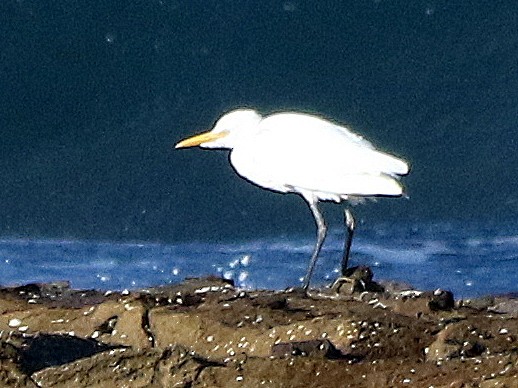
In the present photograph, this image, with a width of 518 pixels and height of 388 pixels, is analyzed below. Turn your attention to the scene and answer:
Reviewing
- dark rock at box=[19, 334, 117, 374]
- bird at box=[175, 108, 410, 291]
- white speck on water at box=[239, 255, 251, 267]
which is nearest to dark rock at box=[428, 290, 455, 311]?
bird at box=[175, 108, 410, 291]

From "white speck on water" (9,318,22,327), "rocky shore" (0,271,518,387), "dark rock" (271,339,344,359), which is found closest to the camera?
"rocky shore" (0,271,518,387)

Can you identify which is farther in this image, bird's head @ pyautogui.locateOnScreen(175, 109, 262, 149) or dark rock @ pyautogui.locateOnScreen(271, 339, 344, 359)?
bird's head @ pyautogui.locateOnScreen(175, 109, 262, 149)

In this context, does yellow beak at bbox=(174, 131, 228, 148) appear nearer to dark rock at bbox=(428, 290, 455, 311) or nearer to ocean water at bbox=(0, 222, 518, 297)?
ocean water at bbox=(0, 222, 518, 297)

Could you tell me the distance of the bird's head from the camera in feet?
17.0

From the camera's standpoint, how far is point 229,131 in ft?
17.2

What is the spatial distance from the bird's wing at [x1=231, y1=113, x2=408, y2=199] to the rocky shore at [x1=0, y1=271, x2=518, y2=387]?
528mm

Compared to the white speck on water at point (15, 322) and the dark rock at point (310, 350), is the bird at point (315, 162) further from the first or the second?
the dark rock at point (310, 350)

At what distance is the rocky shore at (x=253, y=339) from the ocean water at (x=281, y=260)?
3.90 feet

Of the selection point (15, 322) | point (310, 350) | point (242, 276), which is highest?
point (242, 276)

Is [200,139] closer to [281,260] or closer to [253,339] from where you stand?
[281,260]

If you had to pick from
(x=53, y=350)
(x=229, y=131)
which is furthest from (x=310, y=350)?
(x=229, y=131)

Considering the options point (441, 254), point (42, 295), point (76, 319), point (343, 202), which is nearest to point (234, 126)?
point (343, 202)

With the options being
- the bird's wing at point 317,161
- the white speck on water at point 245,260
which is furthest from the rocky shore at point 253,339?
the white speck on water at point 245,260

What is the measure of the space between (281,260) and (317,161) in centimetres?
99
